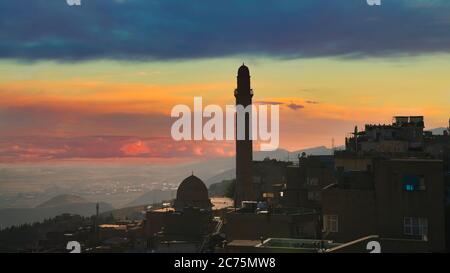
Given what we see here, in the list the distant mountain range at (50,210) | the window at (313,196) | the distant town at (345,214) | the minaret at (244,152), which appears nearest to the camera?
the distant town at (345,214)

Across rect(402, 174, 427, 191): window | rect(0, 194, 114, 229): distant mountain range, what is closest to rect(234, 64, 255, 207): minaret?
rect(402, 174, 427, 191): window

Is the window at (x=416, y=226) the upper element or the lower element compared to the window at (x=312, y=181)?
lower

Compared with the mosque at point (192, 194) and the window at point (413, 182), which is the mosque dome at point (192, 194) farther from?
the window at point (413, 182)

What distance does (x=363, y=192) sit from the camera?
893 inches

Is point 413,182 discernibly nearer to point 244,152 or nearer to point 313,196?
point 313,196

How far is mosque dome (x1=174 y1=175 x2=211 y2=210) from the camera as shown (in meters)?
57.5

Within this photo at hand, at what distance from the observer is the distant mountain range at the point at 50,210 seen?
129188mm

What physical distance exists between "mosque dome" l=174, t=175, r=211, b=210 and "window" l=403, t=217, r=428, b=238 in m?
37.0

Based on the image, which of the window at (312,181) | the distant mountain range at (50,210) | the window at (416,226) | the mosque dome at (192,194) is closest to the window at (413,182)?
the window at (416,226)

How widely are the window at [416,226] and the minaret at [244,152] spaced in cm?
3744

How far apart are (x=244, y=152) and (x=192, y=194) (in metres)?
6.36

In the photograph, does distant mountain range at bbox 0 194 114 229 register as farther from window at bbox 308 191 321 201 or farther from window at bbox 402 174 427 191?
window at bbox 402 174 427 191
